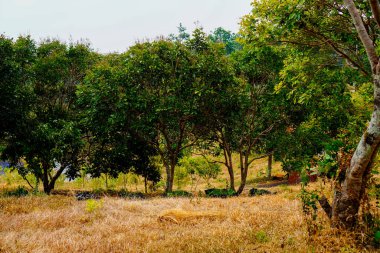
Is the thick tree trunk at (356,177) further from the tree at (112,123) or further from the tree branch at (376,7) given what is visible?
the tree at (112,123)

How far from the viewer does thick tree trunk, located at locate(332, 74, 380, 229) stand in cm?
619

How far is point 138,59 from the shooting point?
58.9 feet

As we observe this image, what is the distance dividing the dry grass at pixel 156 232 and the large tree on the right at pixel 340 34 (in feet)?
2.54

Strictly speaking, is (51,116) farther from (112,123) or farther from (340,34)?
(340,34)

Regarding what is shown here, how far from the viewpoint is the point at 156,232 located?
25.8 ft

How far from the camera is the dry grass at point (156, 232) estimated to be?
21.3 ft

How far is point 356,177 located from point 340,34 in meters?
6.76

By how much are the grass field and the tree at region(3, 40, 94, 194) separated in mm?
6213

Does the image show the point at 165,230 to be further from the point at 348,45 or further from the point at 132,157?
the point at 132,157

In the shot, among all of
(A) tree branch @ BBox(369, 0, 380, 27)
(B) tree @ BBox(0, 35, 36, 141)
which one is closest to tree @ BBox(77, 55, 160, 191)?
(B) tree @ BBox(0, 35, 36, 141)

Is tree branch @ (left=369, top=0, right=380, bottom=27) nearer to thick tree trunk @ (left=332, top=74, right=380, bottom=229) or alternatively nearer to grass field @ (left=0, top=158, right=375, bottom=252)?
thick tree trunk @ (left=332, top=74, right=380, bottom=229)

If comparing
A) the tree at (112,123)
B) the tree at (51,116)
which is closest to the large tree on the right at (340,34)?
the tree at (112,123)

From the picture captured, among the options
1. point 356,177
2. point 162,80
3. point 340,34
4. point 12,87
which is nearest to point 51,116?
point 12,87

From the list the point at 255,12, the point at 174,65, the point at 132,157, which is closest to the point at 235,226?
the point at 255,12
